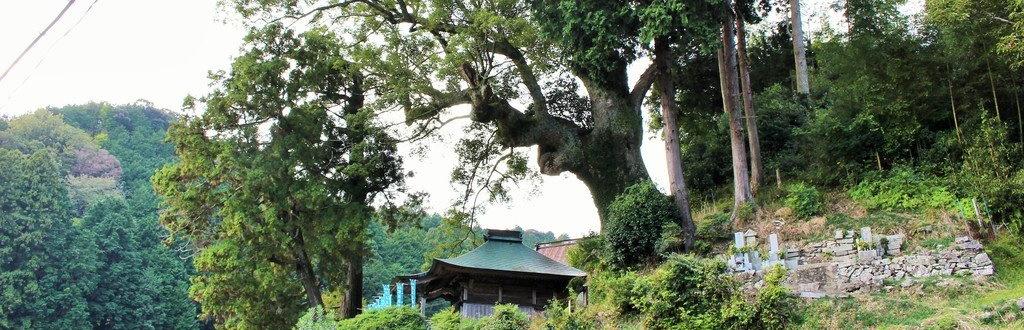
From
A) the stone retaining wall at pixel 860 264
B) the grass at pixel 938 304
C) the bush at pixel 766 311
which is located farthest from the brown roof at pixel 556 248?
the grass at pixel 938 304

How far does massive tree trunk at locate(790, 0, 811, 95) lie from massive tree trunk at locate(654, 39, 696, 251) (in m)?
5.03

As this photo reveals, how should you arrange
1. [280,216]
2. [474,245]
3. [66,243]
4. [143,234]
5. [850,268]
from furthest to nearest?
[143,234] → [66,243] → [474,245] → [280,216] → [850,268]

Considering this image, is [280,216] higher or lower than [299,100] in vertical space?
lower

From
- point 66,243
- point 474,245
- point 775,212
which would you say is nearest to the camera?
point 775,212

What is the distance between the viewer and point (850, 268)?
655 inches

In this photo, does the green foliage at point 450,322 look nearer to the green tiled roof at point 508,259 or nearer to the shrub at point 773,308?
the green tiled roof at point 508,259

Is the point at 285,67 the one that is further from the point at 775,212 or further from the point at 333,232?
the point at 775,212

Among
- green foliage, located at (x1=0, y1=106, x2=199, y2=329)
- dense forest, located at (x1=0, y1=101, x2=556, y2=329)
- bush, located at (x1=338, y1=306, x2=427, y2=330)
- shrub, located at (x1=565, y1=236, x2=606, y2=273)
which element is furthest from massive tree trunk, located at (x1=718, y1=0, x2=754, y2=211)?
green foliage, located at (x1=0, y1=106, x2=199, y2=329)

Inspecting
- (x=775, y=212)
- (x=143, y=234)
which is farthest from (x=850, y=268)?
(x=143, y=234)

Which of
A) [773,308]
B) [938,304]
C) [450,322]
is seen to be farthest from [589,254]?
[938,304]

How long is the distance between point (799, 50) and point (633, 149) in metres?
6.14

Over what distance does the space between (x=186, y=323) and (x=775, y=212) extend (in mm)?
34811

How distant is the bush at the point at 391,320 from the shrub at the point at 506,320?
1.37m

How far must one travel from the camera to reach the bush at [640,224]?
20.1m
